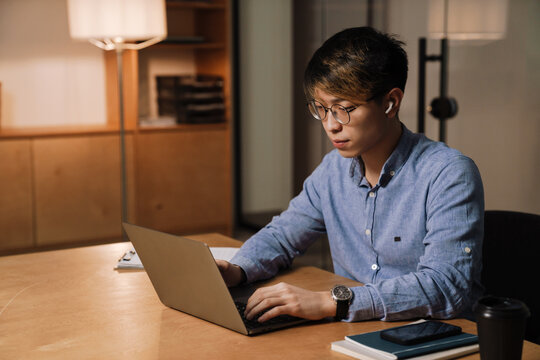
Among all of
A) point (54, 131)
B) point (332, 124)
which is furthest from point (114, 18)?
point (332, 124)

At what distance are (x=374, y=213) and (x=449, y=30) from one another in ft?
5.91

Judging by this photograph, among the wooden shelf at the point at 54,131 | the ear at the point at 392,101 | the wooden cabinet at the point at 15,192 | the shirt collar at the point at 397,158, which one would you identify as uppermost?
the ear at the point at 392,101

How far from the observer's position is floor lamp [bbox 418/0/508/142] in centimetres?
293

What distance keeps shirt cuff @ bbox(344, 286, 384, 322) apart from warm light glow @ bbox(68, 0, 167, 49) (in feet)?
8.09

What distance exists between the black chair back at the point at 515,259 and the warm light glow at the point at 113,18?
7.43 feet

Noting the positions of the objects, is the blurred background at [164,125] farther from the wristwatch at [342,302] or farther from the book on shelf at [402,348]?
the book on shelf at [402,348]

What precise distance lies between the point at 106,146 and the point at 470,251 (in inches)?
130

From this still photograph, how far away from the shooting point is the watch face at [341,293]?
1269 millimetres

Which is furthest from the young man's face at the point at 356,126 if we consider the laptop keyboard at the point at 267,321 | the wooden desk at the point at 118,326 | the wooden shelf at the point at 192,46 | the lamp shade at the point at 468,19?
the wooden shelf at the point at 192,46

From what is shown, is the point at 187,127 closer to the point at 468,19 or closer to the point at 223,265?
the point at 468,19

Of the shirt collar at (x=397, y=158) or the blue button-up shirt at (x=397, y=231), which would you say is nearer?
the blue button-up shirt at (x=397, y=231)

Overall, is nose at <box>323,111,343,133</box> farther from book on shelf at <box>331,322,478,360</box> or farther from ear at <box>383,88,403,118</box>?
book on shelf at <box>331,322,478,360</box>

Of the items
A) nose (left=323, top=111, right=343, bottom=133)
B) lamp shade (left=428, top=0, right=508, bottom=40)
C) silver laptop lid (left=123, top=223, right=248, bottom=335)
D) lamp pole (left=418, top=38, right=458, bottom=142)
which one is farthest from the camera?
lamp pole (left=418, top=38, right=458, bottom=142)

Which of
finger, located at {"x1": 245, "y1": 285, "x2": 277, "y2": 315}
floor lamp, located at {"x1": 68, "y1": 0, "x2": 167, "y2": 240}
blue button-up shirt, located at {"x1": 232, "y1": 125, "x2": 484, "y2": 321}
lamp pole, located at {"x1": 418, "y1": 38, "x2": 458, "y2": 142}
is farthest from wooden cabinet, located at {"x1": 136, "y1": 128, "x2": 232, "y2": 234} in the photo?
finger, located at {"x1": 245, "y1": 285, "x2": 277, "y2": 315}
